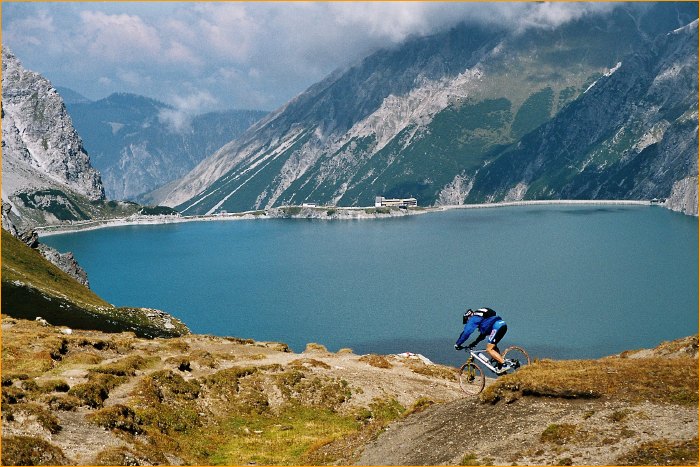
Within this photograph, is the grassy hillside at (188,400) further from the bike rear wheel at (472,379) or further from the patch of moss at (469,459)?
the patch of moss at (469,459)

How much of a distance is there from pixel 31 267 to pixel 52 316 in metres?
36.5

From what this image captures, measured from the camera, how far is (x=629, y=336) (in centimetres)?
14625

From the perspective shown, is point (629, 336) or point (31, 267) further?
point (629, 336)

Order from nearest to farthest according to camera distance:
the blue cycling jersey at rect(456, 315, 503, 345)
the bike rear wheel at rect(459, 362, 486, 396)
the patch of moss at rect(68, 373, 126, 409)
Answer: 1. the blue cycling jersey at rect(456, 315, 503, 345)
2. the bike rear wheel at rect(459, 362, 486, 396)
3. the patch of moss at rect(68, 373, 126, 409)

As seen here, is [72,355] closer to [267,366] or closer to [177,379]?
Answer: [177,379]

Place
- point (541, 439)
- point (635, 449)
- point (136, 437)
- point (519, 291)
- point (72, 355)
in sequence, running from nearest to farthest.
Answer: point (635, 449), point (541, 439), point (136, 437), point (72, 355), point (519, 291)

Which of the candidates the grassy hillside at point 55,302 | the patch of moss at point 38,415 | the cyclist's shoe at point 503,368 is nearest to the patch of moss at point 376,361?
the cyclist's shoe at point 503,368

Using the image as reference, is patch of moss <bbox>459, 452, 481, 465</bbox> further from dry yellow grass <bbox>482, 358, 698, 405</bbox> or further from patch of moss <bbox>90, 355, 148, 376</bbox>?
patch of moss <bbox>90, 355, 148, 376</bbox>

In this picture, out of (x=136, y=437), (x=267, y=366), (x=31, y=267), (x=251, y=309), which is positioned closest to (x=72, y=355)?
(x=267, y=366)

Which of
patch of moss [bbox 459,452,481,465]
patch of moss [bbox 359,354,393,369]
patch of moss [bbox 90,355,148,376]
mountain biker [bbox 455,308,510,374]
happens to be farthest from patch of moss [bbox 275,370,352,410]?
patch of moss [bbox 459,452,481,465]

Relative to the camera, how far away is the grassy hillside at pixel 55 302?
86.8m

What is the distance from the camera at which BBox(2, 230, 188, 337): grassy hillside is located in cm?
8675

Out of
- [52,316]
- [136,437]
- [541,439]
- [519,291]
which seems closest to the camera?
[541,439]

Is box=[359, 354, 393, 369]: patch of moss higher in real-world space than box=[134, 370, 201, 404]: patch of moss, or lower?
higher
